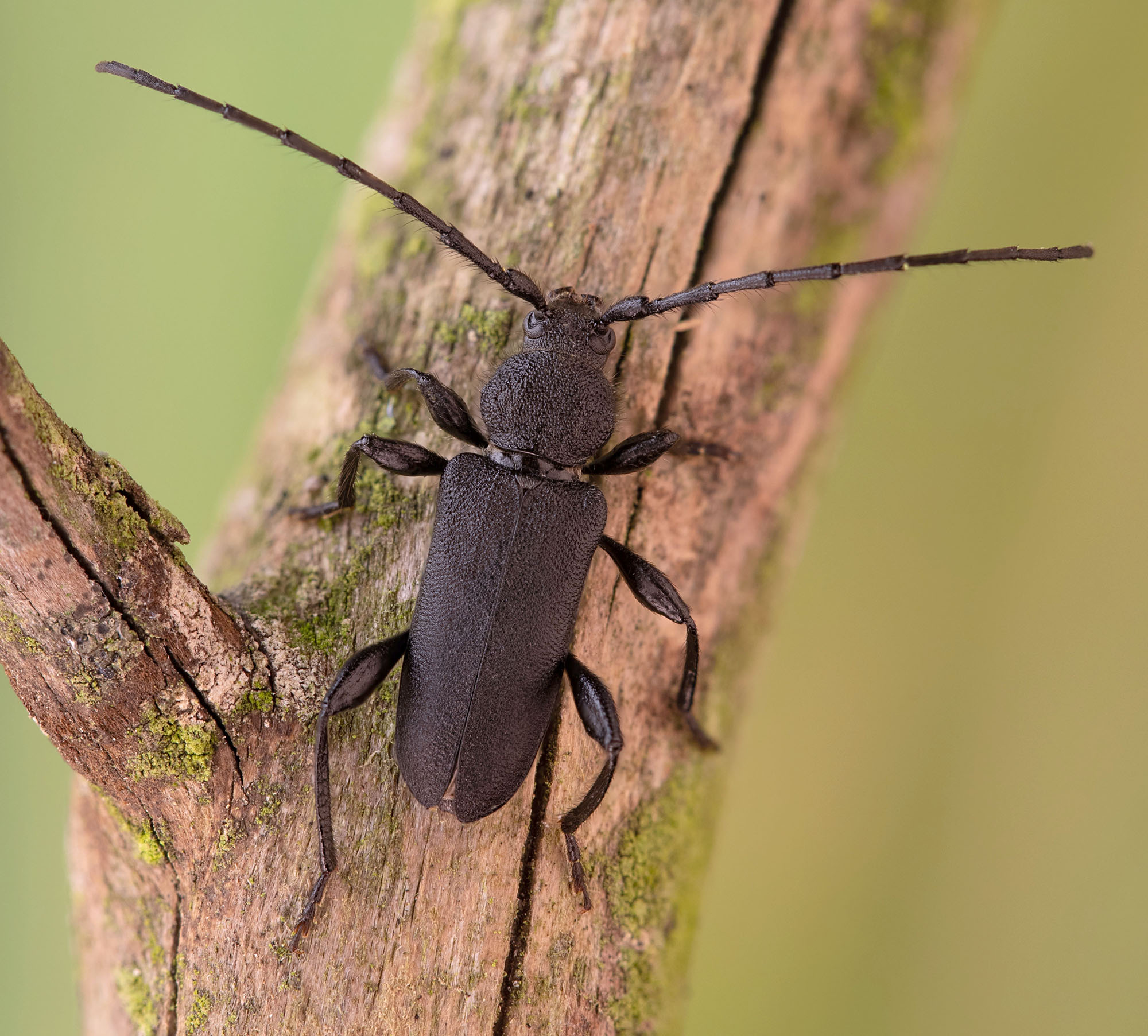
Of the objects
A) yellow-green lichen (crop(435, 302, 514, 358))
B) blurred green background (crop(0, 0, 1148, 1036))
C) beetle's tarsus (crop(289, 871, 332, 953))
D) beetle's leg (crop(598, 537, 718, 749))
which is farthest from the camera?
blurred green background (crop(0, 0, 1148, 1036))

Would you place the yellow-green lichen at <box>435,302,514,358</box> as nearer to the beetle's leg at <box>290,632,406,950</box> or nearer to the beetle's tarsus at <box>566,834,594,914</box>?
the beetle's leg at <box>290,632,406,950</box>

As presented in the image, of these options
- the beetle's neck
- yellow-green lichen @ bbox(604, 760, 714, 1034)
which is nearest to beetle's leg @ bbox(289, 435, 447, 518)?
the beetle's neck

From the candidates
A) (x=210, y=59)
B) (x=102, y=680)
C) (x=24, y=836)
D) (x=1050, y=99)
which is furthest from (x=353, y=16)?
(x=24, y=836)

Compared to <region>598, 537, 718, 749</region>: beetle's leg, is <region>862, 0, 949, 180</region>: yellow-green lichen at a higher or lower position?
higher

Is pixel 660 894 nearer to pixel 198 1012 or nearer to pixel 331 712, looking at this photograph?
pixel 331 712

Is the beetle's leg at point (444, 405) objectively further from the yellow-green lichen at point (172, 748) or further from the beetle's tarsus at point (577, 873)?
the beetle's tarsus at point (577, 873)

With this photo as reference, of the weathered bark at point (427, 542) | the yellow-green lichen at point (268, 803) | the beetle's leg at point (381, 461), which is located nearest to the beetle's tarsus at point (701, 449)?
the weathered bark at point (427, 542)

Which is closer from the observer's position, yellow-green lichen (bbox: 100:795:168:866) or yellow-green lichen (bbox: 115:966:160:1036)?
yellow-green lichen (bbox: 100:795:168:866)

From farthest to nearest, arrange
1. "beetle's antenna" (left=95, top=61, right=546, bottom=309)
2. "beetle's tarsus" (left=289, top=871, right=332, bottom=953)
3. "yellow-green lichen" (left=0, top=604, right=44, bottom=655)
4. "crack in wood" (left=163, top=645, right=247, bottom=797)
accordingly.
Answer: "beetle's antenna" (left=95, top=61, right=546, bottom=309) → "beetle's tarsus" (left=289, top=871, right=332, bottom=953) → "crack in wood" (left=163, top=645, right=247, bottom=797) → "yellow-green lichen" (left=0, top=604, right=44, bottom=655)
